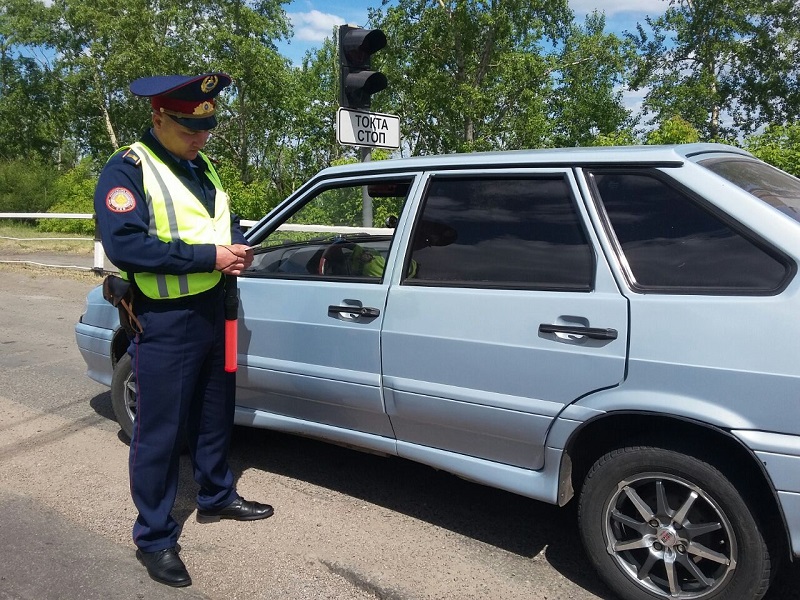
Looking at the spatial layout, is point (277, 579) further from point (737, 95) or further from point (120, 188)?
point (737, 95)

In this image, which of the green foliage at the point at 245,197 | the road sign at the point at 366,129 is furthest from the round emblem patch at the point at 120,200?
the green foliage at the point at 245,197

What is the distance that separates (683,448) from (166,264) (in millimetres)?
2080

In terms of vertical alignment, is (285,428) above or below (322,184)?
below

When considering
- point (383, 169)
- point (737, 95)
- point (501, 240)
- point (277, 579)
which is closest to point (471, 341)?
point (501, 240)

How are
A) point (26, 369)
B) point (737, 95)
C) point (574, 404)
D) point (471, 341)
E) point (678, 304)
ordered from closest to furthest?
Result: point (678, 304) → point (574, 404) → point (471, 341) → point (26, 369) → point (737, 95)

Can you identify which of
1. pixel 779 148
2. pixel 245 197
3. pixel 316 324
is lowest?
pixel 316 324

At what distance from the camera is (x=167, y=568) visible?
294 centimetres

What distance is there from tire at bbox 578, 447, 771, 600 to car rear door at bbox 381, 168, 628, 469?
30 centimetres

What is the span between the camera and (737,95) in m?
32.1

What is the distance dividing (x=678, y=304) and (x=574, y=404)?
21.0 inches

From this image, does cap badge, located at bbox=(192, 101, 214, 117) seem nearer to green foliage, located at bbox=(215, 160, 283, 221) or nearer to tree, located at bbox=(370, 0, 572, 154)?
green foliage, located at bbox=(215, 160, 283, 221)

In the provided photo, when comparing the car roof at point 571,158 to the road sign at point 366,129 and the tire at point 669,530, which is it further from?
the road sign at point 366,129

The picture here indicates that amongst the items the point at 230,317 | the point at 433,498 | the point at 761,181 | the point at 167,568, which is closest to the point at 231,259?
the point at 230,317

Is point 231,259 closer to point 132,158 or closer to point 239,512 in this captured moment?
point 132,158
